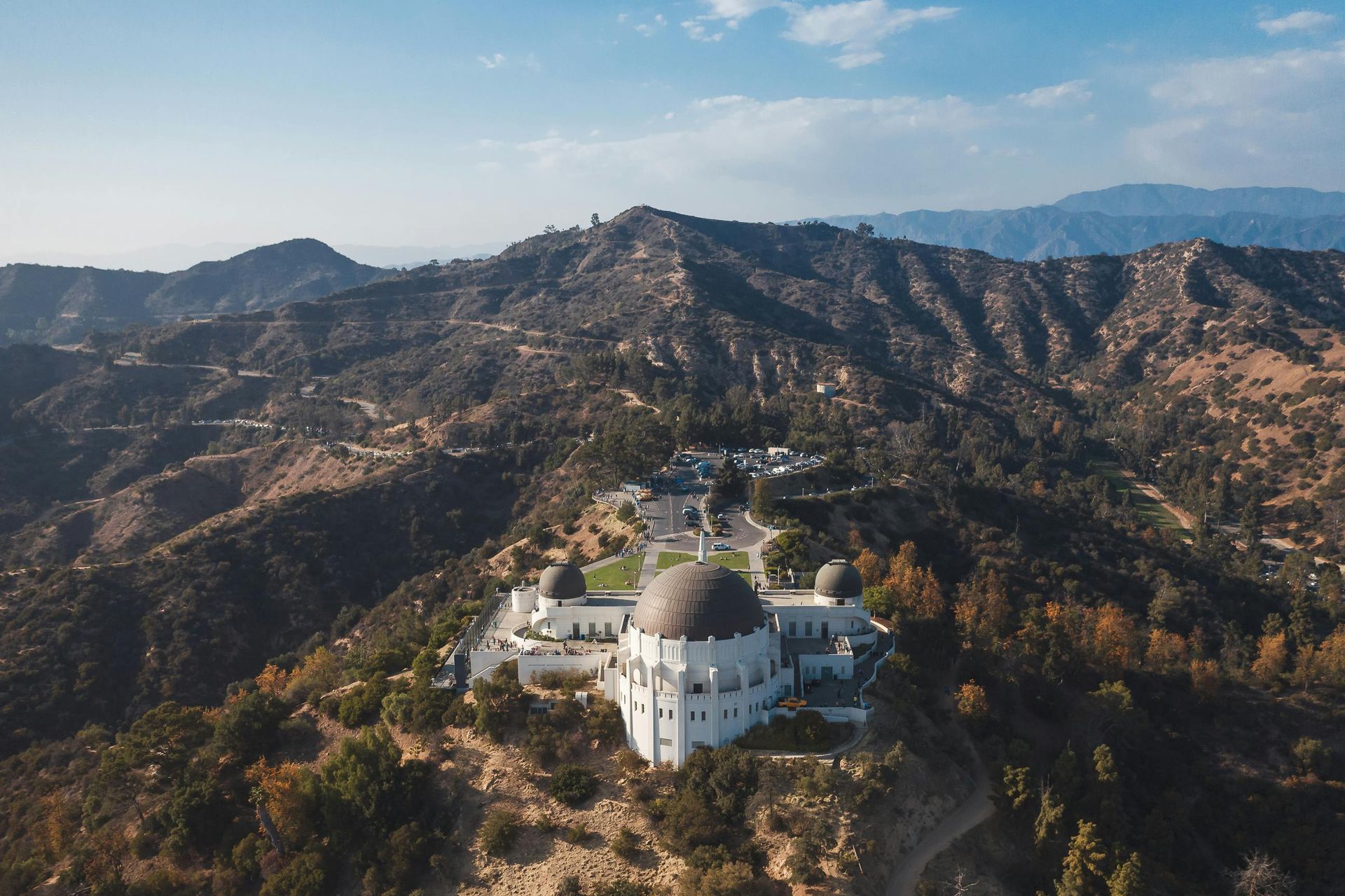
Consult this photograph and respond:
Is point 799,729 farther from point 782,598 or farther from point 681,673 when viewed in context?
point 782,598

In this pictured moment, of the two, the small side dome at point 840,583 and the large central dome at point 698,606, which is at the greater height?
the large central dome at point 698,606

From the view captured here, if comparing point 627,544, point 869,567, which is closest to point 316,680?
point 627,544

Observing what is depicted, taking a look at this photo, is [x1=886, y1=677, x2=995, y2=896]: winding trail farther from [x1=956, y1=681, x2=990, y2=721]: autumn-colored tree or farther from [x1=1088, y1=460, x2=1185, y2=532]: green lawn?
[x1=1088, y1=460, x2=1185, y2=532]: green lawn

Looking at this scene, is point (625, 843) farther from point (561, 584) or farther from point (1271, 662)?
point (1271, 662)

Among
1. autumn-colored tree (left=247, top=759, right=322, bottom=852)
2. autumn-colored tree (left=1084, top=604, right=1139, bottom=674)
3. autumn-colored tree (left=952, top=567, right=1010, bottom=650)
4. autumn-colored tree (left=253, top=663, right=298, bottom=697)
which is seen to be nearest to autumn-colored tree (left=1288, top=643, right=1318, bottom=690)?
autumn-colored tree (left=1084, top=604, right=1139, bottom=674)

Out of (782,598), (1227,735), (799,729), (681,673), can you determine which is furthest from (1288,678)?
(681,673)

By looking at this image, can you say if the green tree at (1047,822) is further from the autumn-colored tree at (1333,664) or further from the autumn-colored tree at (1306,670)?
the autumn-colored tree at (1333,664)

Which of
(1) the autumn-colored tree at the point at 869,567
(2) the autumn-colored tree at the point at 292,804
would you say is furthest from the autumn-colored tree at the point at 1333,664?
(2) the autumn-colored tree at the point at 292,804
